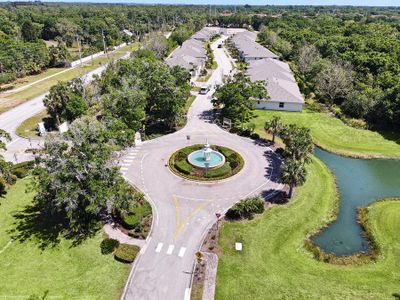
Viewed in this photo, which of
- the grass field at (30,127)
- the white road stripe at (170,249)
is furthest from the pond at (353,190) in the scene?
the grass field at (30,127)

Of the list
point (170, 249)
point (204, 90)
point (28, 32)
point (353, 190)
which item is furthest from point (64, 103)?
point (28, 32)

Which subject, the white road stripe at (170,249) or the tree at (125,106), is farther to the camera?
the tree at (125,106)

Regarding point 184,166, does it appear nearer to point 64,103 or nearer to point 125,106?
point 125,106

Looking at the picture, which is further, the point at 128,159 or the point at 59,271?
the point at 128,159

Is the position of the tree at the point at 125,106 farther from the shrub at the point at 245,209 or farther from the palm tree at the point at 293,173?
the palm tree at the point at 293,173

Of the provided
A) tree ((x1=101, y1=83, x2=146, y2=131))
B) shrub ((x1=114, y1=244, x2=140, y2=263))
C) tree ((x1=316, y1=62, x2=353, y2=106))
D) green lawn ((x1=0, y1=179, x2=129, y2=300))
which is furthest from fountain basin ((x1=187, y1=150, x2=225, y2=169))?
tree ((x1=316, y1=62, x2=353, y2=106))

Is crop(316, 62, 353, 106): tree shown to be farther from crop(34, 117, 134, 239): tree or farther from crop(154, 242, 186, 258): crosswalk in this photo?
crop(34, 117, 134, 239): tree
